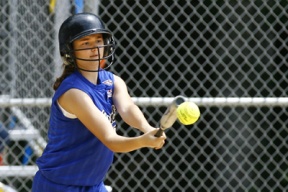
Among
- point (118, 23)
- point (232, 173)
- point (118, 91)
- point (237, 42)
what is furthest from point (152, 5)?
point (118, 91)

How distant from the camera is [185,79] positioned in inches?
235

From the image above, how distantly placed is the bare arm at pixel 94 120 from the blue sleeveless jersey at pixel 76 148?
0.22ft

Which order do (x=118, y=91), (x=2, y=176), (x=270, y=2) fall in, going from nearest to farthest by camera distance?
(x=118, y=91), (x=2, y=176), (x=270, y=2)

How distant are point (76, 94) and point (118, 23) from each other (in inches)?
85.0

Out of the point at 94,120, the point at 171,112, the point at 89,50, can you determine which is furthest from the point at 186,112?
the point at 89,50

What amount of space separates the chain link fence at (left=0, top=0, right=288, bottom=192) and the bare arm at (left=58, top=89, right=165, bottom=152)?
1920 millimetres

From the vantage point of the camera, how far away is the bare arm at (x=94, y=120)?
3.63 m

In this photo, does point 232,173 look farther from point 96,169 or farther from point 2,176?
point 96,169

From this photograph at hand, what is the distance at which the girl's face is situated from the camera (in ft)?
12.8

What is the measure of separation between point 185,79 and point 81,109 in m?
2.24

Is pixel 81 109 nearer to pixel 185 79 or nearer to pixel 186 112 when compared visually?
pixel 186 112

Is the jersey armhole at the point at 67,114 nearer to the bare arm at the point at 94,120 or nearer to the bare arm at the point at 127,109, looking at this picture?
the bare arm at the point at 94,120

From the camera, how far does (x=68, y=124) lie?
396 cm

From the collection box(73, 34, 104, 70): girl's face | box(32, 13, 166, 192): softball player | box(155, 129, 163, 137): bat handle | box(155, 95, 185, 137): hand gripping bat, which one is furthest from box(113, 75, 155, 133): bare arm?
box(155, 95, 185, 137): hand gripping bat
